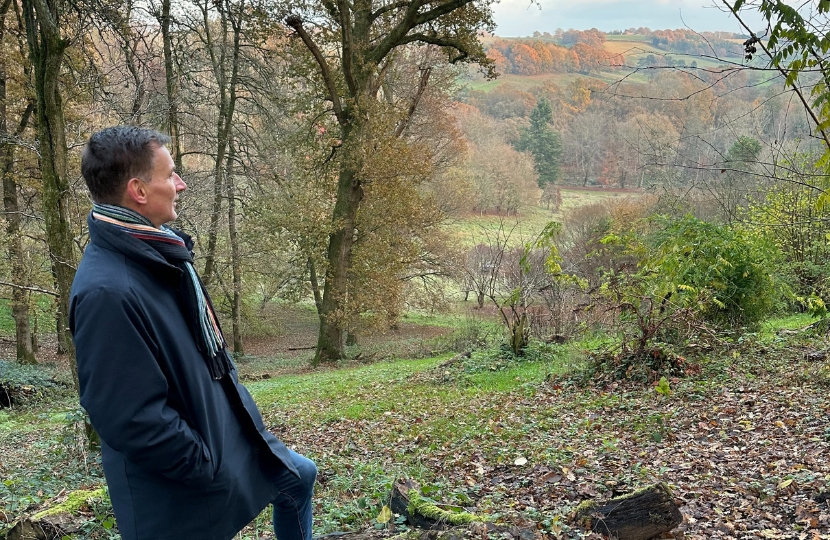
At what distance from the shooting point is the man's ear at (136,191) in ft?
7.31

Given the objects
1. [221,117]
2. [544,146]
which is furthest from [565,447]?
[544,146]

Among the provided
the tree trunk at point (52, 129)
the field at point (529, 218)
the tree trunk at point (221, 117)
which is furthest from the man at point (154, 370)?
the field at point (529, 218)

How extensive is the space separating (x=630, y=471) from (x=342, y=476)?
2454 millimetres

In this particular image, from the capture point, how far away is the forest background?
6.17 metres

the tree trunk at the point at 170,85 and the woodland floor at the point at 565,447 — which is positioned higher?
the tree trunk at the point at 170,85

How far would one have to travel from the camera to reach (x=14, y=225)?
15.2m

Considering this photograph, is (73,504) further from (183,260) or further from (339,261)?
(339,261)

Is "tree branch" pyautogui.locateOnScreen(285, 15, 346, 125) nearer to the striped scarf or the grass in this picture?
the grass

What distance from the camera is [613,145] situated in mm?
52344

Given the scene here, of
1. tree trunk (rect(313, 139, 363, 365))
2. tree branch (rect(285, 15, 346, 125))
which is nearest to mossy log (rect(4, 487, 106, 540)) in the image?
tree branch (rect(285, 15, 346, 125))

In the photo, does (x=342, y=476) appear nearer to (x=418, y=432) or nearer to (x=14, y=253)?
(x=418, y=432)

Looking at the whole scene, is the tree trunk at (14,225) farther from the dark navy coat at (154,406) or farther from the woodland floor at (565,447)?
the dark navy coat at (154,406)

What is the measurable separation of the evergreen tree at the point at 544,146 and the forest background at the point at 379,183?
2256 cm

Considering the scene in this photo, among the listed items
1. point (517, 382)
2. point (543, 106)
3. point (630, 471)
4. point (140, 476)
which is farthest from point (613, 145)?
point (140, 476)
